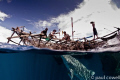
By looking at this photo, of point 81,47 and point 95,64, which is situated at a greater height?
point 81,47

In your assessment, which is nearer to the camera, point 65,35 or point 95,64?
point 65,35

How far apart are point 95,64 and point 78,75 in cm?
1285

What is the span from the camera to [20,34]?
8.00m

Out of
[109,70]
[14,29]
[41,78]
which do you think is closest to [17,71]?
[41,78]

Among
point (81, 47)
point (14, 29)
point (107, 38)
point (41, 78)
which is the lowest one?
point (41, 78)

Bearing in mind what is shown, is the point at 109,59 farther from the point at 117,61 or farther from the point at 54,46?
the point at 54,46

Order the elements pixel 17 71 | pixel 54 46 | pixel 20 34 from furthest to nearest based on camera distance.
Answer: pixel 17 71
pixel 54 46
pixel 20 34

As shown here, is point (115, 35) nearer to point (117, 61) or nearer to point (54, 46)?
point (54, 46)

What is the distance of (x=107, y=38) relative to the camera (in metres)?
8.85

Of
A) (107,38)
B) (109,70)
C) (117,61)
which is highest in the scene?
(107,38)

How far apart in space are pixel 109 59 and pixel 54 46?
41.1 feet

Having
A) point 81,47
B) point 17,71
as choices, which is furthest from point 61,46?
point 17,71

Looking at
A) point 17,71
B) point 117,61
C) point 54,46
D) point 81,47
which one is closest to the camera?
point 81,47

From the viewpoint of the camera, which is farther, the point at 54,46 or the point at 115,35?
the point at 54,46
